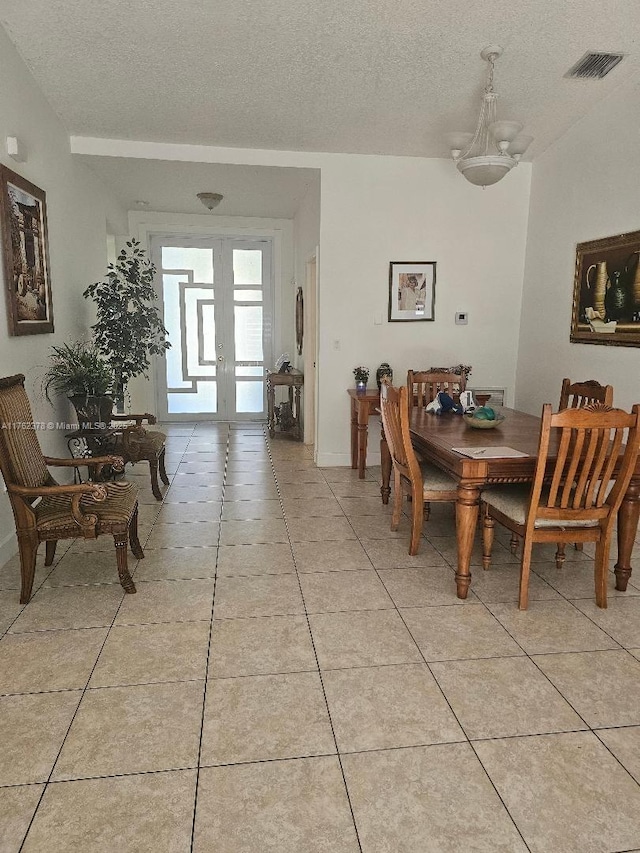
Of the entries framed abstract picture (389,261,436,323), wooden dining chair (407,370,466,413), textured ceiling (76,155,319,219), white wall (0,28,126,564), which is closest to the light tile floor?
white wall (0,28,126,564)

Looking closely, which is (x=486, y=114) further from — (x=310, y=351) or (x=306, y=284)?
(x=310, y=351)

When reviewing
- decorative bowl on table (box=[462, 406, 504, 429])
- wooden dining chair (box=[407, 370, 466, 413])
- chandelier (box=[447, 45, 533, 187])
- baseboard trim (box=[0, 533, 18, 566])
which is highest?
chandelier (box=[447, 45, 533, 187])

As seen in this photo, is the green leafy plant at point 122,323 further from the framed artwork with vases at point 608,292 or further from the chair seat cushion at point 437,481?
the framed artwork with vases at point 608,292

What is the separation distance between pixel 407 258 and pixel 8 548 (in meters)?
3.93

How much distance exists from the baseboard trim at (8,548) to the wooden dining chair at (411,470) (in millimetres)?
2251

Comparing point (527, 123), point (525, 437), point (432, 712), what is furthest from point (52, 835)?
point (527, 123)

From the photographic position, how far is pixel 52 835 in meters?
1.49

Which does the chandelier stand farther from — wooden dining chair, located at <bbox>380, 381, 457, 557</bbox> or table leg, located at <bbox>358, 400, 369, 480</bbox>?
table leg, located at <bbox>358, 400, 369, 480</bbox>

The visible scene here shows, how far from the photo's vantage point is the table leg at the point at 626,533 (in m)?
2.80

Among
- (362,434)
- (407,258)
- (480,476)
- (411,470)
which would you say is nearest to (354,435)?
(362,434)

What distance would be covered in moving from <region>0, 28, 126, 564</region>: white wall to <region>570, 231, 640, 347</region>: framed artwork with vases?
3840 mm

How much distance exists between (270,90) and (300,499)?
2.83 metres

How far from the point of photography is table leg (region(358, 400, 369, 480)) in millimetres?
4934

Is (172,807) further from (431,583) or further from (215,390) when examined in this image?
(215,390)
